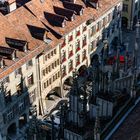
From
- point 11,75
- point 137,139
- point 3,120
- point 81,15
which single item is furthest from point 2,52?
point 137,139

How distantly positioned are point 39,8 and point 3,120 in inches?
1013

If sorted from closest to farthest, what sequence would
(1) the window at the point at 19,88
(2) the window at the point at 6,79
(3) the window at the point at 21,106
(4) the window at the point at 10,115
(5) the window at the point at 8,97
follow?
(2) the window at the point at 6,79, (5) the window at the point at 8,97, (4) the window at the point at 10,115, (1) the window at the point at 19,88, (3) the window at the point at 21,106

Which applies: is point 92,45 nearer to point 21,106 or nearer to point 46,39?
point 46,39

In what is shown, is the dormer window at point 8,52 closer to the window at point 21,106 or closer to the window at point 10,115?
the window at point 21,106

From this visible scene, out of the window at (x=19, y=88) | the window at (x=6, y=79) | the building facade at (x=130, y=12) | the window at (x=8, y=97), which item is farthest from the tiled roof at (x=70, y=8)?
the window at (x=8, y=97)

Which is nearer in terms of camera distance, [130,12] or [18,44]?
[18,44]

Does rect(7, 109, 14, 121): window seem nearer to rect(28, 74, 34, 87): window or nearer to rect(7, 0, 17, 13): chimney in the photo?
rect(28, 74, 34, 87): window

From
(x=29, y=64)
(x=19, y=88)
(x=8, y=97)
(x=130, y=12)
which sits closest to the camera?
(x=8, y=97)

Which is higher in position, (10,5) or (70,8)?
(10,5)

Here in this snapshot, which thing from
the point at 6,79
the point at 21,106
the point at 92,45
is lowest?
the point at 21,106

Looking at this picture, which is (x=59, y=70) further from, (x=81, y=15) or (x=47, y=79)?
(x=81, y=15)

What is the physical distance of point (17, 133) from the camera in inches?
2849

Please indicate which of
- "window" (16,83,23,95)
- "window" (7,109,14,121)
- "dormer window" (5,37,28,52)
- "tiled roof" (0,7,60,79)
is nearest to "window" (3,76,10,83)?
"tiled roof" (0,7,60,79)

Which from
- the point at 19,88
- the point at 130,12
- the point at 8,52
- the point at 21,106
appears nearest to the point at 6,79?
the point at 8,52
